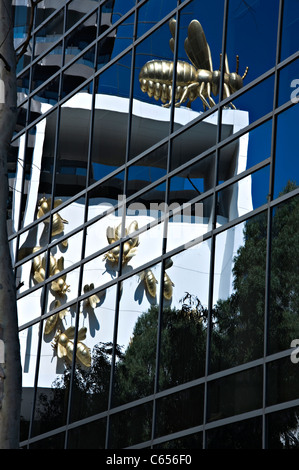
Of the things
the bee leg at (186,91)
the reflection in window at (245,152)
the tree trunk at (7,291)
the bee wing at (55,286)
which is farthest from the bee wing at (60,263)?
the tree trunk at (7,291)

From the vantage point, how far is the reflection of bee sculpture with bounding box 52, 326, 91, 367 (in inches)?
747

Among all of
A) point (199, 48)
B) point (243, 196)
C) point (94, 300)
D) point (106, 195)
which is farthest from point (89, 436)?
point (199, 48)

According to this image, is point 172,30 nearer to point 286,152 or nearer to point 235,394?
point 286,152

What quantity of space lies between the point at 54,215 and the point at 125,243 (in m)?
2.62

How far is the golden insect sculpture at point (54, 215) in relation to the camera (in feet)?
68.3

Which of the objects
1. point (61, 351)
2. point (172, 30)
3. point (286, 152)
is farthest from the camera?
point (61, 351)

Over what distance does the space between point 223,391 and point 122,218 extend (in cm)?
461

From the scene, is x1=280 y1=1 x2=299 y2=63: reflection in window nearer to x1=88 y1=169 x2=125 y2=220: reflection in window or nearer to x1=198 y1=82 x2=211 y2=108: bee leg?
x1=198 y1=82 x2=211 y2=108: bee leg

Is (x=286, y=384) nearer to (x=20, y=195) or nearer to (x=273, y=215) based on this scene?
(x=273, y=215)

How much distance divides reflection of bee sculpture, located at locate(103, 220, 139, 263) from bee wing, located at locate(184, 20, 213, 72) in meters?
3.02

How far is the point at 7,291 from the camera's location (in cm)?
1117

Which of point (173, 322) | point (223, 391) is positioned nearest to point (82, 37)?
point (173, 322)

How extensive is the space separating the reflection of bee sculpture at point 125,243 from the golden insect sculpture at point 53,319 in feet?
5.08

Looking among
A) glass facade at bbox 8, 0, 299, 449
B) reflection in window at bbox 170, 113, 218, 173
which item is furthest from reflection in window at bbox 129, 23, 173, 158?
reflection in window at bbox 170, 113, 218, 173
